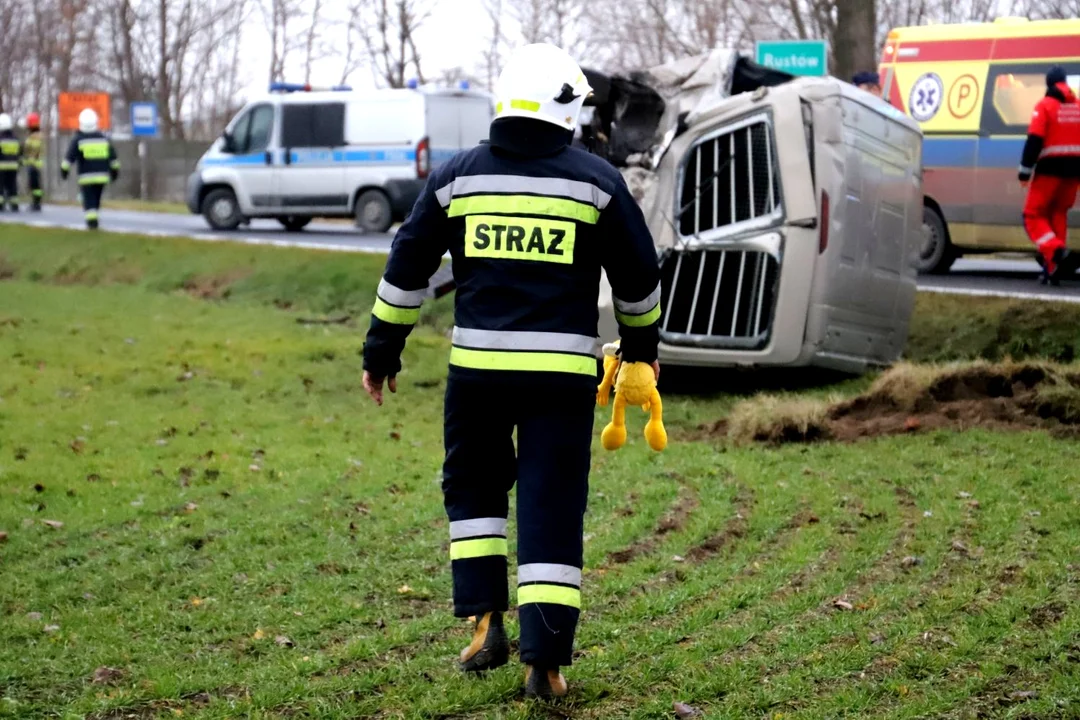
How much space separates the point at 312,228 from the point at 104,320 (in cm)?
1064

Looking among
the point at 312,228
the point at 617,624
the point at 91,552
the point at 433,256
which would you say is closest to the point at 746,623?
the point at 617,624

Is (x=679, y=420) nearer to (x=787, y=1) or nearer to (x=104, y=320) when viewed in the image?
(x=104, y=320)

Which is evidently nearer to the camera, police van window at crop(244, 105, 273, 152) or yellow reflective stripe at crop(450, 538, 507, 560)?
yellow reflective stripe at crop(450, 538, 507, 560)

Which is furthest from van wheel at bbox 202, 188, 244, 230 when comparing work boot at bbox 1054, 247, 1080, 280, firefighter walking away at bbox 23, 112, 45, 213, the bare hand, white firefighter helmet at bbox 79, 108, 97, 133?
the bare hand

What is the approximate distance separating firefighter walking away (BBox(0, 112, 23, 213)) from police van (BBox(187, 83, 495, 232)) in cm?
Result: 815

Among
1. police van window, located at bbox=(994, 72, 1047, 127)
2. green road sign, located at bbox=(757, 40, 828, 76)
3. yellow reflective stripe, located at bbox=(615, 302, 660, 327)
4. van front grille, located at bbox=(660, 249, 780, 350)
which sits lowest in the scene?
van front grille, located at bbox=(660, 249, 780, 350)

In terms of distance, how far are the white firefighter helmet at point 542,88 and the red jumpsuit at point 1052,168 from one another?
967 centimetres

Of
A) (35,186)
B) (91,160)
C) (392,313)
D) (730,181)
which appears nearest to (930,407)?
(730,181)

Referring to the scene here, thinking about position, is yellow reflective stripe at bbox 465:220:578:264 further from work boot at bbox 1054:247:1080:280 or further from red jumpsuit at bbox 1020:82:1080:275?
work boot at bbox 1054:247:1080:280

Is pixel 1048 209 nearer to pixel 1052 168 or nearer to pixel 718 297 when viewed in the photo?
pixel 1052 168

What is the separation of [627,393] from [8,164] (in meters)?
28.1

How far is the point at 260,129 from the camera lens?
2347 centimetres

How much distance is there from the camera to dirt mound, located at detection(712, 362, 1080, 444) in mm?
9055

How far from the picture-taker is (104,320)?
50.7 feet
